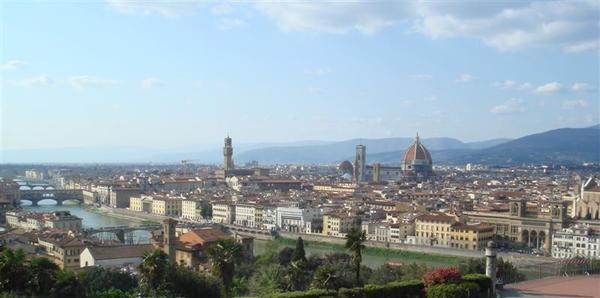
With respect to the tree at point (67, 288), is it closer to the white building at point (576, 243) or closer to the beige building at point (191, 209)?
the white building at point (576, 243)

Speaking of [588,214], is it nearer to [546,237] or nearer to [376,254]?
[546,237]

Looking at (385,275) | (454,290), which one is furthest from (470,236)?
(454,290)

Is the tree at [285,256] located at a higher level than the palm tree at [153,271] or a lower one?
lower

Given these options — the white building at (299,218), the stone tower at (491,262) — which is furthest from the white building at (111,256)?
the white building at (299,218)

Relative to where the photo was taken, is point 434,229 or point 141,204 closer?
point 434,229

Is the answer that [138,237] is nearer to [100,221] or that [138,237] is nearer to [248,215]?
[248,215]

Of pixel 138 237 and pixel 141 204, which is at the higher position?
pixel 141 204

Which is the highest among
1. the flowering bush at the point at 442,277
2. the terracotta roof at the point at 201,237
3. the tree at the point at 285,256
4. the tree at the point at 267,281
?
the flowering bush at the point at 442,277
